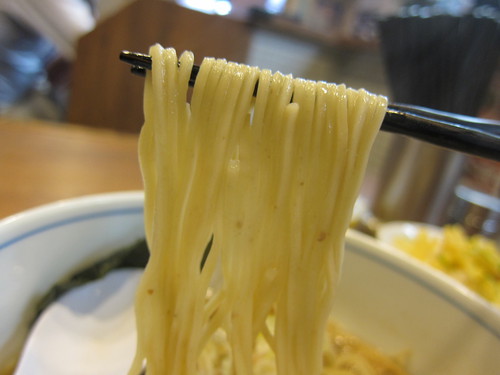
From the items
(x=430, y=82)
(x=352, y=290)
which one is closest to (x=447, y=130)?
(x=352, y=290)

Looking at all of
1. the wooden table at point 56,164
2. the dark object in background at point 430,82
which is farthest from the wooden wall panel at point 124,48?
the dark object in background at point 430,82

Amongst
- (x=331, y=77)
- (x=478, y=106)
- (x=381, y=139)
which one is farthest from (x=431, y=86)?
(x=331, y=77)

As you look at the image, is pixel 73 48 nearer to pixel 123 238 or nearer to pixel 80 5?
pixel 80 5

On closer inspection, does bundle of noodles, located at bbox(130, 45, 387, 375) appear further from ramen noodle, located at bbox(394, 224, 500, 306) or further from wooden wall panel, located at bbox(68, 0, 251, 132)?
wooden wall panel, located at bbox(68, 0, 251, 132)

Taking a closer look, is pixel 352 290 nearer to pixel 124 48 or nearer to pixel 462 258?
pixel 462 258

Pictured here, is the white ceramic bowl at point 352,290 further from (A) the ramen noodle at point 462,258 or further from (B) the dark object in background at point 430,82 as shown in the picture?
(B) the dark object in background at point 430,82

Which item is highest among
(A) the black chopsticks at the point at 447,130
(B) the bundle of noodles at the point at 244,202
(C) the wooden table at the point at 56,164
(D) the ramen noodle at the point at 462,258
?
(A) the black chopsticks at the point at 447,130

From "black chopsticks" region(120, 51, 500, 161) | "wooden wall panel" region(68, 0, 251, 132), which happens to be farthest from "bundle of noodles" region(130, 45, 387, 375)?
"wooden wall panel" region(68, 0, 251, 132)
